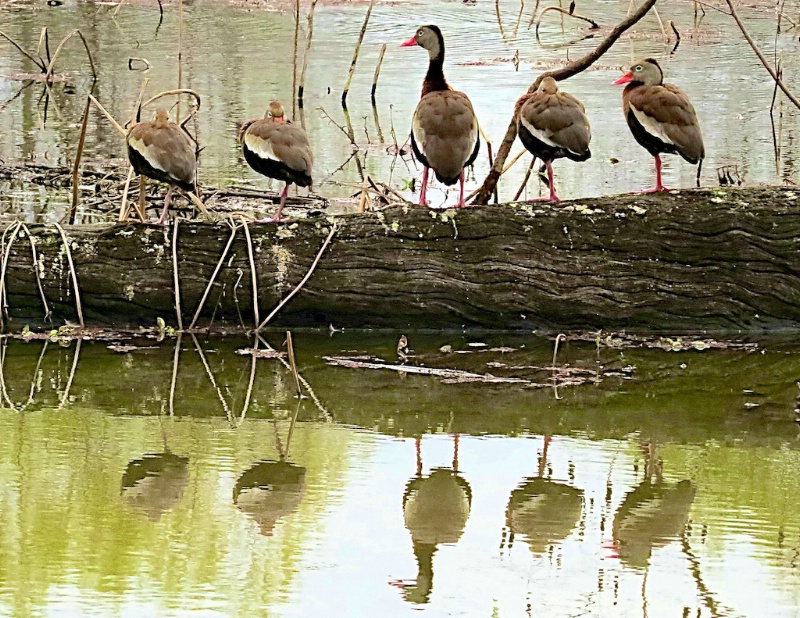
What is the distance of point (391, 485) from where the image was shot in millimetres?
4945

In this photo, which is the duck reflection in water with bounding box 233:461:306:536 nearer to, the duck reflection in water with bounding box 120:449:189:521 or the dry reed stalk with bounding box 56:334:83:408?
the duck reflection in water with bounding box 120:449:189:521

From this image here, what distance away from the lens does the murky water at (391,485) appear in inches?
155

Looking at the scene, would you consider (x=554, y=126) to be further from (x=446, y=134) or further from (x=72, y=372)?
(x=72, y=372)

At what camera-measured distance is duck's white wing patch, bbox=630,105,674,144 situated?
754 cm

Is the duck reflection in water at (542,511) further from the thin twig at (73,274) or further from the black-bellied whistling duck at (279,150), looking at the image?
the thin twig at (73,274)

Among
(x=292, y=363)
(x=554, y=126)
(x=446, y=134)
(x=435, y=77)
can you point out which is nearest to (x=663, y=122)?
(x=554, y=126)

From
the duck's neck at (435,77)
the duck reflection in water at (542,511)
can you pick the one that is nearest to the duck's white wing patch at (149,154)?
the duck's neck at (435,77)

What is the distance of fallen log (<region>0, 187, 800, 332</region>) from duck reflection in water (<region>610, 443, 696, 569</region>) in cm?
213

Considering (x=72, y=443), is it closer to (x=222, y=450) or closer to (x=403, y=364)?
(x=222, y=450)

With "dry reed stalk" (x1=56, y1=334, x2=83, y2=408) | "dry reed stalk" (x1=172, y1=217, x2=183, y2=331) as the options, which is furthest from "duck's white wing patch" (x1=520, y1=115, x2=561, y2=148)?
"dry reed stalk" (x1=56, y1=334, x2=83, y2=408)

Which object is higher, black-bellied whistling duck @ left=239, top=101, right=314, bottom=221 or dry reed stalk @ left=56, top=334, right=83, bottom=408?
black-bellied whistling duck @ left=239, top=101, right=314, bottom=221

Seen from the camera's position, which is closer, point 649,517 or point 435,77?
point 649,517

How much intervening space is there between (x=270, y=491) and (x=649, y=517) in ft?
4.34

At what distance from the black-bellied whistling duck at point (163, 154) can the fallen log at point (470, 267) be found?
268 millimetres
